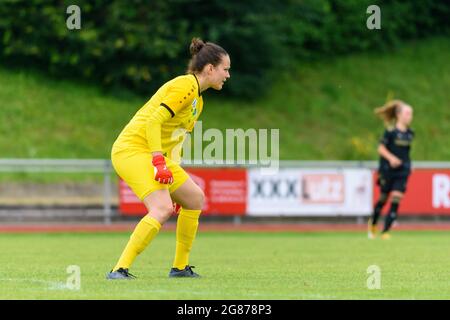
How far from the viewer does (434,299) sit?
27.8 ft

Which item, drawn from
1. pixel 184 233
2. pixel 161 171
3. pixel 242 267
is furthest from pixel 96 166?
pixel 161 171

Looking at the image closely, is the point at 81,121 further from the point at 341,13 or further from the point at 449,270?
the point at 449,270

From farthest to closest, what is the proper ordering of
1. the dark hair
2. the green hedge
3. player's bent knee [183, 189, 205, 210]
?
the green hedge → player's bent knee [183, 189, 205, 210] → the dark hair

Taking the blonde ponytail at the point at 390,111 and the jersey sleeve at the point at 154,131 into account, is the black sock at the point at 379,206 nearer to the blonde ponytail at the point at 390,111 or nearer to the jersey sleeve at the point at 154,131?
the blonde ponytail at the point at 390,111

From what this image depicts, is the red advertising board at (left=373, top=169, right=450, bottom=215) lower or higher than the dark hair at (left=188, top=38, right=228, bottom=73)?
lower

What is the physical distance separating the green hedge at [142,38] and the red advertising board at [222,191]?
25.7 ft

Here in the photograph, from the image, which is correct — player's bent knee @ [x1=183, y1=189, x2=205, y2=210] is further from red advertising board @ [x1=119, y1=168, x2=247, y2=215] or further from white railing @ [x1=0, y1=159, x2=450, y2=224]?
red advertising board @ [x1=119, y1=168, x2=247, y2=215]

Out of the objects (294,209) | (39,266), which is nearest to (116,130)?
(294,209)

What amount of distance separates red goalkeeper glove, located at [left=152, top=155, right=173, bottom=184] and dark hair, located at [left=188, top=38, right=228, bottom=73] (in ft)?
3.29

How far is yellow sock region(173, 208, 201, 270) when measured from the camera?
1039 centimetres

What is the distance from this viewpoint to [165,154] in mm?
10234

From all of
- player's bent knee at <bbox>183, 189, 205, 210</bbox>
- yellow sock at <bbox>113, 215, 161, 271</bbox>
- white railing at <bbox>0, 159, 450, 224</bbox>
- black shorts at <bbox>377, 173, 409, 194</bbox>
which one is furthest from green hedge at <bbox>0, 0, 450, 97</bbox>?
yellow sock at <bbox>113, 215, 161, 271</bbox>

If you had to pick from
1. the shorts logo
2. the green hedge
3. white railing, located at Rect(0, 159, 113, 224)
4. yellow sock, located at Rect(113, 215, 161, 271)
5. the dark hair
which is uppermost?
the green hedge
